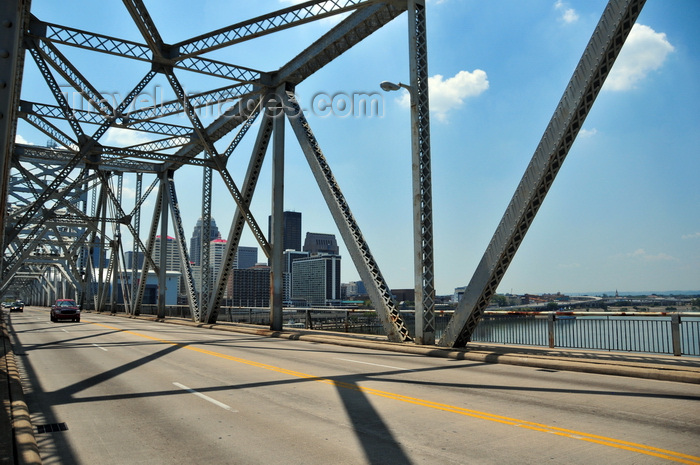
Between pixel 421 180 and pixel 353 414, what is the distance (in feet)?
35.3

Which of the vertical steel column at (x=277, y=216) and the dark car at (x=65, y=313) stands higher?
the vertical steel column at (x=277, y=216)

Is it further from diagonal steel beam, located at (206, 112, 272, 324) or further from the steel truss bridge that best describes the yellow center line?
diagonal steel beam, located at (206, 112, 272, 324)

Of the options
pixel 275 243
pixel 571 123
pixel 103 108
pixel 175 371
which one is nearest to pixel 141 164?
pixel 103 108

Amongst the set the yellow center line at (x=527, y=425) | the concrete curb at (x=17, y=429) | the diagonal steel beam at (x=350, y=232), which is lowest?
the yellow center line at (x=527, y=425)

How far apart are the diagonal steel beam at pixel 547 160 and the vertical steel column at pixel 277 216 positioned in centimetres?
1107

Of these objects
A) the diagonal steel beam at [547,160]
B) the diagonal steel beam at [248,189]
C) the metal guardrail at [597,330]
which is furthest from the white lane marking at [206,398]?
the diagonal steel beam at [248,189]

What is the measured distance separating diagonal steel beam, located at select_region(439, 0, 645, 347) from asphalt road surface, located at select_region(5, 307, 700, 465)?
105 inches

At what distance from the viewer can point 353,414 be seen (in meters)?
7.55

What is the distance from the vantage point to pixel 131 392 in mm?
9523

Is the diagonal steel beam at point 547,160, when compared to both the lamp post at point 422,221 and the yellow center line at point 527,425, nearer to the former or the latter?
the lamp post at point 422,221

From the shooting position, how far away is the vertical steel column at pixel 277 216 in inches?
987

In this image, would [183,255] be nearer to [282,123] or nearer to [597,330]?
[282,123]

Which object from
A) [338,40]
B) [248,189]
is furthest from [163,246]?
[338,40]

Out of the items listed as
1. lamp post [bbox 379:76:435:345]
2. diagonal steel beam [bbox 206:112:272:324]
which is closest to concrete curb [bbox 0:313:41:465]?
lamp post [bbox 379:76:435:345]
